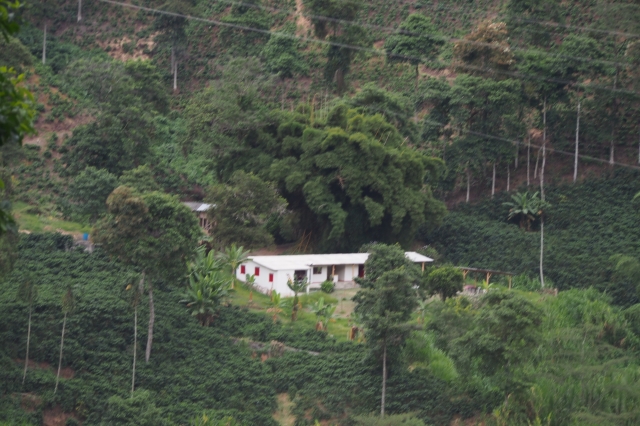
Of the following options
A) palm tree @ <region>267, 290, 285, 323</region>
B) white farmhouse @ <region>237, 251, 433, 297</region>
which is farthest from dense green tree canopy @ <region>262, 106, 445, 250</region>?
palm tree @ <region>267, 290, 285, 323</region>

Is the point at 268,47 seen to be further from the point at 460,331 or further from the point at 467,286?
the point at 460,331

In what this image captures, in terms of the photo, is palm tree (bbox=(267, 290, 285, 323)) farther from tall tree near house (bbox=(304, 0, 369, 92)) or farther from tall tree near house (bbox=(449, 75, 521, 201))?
tall tree near house (bbox=(304, 0, 369, 92))

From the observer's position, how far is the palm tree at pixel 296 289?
31431 millimetres

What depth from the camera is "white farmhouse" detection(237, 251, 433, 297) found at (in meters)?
33.8

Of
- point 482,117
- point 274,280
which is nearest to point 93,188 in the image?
point 274,280

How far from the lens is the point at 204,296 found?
30.0m

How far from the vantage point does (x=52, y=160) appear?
1682 inches

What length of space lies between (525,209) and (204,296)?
17194mm

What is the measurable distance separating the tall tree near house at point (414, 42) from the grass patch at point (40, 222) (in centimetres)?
1959

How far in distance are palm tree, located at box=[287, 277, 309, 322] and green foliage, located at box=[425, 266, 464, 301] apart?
170 inches

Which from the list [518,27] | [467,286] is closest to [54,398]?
[467,286]

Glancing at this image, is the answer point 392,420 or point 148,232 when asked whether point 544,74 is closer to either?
point 148,232

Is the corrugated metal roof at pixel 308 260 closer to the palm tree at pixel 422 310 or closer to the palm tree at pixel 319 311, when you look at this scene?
the palm tree at pixel 319 311

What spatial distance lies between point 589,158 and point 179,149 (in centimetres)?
1943
